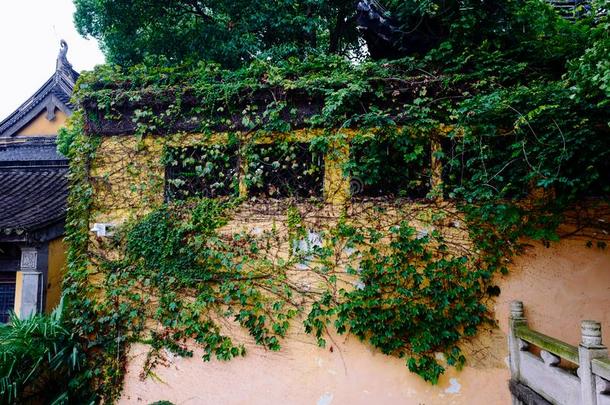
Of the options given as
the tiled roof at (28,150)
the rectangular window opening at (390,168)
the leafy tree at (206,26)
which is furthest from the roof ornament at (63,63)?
the rectangular window opening at (390,168)

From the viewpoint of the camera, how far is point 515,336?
4676 mm

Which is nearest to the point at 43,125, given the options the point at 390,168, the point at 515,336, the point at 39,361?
the point at 39,361

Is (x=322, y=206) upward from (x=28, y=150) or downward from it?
downward

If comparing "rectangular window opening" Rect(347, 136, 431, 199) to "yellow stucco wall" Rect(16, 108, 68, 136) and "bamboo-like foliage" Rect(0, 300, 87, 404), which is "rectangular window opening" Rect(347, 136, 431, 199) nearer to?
"bamboo-like foliage" Rect(0, 300, 87, 404)

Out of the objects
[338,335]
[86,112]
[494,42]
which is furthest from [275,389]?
[494,42]

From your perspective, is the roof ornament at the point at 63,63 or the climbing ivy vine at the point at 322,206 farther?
the roof ornament at the point at 63,63

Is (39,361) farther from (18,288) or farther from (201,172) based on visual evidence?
(201,172)

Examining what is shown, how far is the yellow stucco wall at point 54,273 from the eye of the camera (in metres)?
6.46

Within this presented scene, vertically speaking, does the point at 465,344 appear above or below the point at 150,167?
below

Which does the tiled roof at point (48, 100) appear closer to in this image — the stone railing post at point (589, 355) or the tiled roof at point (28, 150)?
the tiled roof at point (28, 150)

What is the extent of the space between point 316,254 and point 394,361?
164cm

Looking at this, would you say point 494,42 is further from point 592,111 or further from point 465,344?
point 465,344

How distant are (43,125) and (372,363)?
1085 cm

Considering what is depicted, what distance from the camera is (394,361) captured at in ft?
16.2
